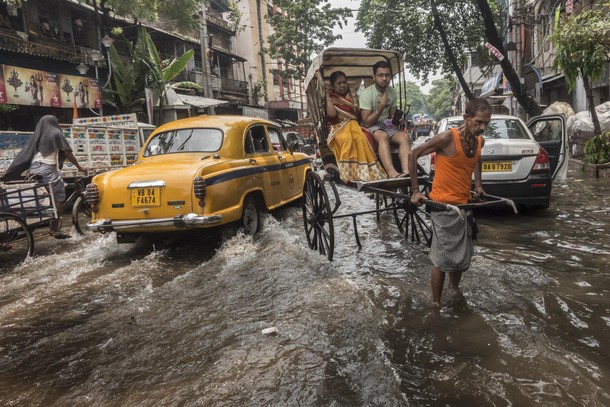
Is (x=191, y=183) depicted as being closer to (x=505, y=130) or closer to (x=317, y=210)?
(x=317, y=210)

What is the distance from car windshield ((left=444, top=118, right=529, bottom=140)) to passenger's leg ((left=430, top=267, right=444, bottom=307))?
4.38m

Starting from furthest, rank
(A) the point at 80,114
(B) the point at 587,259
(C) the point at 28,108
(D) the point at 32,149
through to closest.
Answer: (A) the point at 80,114
(C) the point at 28,108
(D) the point at 32,149
(B) the point at 587,259

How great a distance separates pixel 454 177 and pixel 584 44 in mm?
8262

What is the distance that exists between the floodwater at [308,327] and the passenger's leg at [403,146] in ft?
3.71

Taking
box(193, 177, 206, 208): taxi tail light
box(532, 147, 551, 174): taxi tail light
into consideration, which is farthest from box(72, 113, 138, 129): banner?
box(532, 147, 551, 174): taxi tail light

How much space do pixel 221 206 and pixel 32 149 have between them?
3200 mm

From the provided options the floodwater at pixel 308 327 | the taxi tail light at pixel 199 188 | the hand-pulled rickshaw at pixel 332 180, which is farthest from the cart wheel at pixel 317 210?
the taxi tail light at pixel 199 188

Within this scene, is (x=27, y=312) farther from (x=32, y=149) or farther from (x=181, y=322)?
(x=32, y=149)

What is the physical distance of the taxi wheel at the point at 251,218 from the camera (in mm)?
6195

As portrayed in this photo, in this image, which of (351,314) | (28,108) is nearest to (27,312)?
(351,314)

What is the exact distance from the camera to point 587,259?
4.86 metres

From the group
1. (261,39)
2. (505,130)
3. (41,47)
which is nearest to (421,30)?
(505,130)

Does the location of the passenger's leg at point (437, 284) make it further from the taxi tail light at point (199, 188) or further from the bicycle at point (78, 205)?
the bicycle at point (78, 205)

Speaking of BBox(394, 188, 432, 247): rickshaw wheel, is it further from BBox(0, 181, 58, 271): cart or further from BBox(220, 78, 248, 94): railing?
BBox(220, 78, 248, 94): railing
